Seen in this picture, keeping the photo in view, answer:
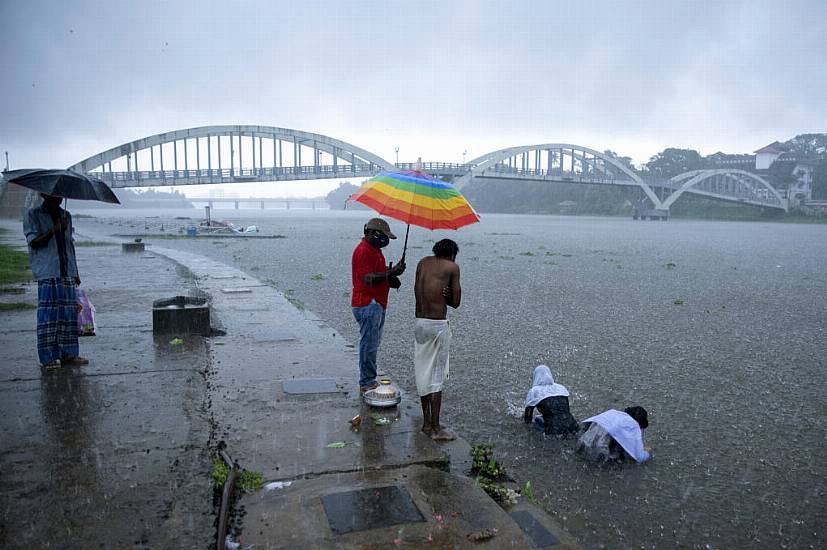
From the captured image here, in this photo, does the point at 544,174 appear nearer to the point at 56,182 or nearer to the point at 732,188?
the point at 732,188

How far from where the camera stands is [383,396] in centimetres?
482

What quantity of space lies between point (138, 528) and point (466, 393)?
3.30 metres

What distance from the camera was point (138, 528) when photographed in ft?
9.87

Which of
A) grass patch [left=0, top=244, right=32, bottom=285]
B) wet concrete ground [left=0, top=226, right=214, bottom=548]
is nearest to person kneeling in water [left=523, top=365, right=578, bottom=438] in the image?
wet concrete ground [left=0, top=226, right=214, bottom=548]

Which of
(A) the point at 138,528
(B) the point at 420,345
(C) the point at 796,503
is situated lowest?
(C) the point at 796,503

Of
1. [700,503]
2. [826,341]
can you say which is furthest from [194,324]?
[826,341]

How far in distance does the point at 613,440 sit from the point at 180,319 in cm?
505

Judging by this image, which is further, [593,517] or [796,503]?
[796,503]

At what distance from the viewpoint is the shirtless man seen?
14.2 feet

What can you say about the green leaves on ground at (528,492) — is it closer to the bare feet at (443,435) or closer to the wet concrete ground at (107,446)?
the bare feet at (443,435)

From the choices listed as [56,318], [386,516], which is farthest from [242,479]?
[56,318]

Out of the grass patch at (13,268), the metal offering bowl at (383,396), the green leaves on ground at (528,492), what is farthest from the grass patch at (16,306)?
the green leaves on ground at (528,492)

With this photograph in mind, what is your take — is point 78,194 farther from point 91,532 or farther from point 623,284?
point 623,284

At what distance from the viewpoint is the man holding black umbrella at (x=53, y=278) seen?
5.46 meters
